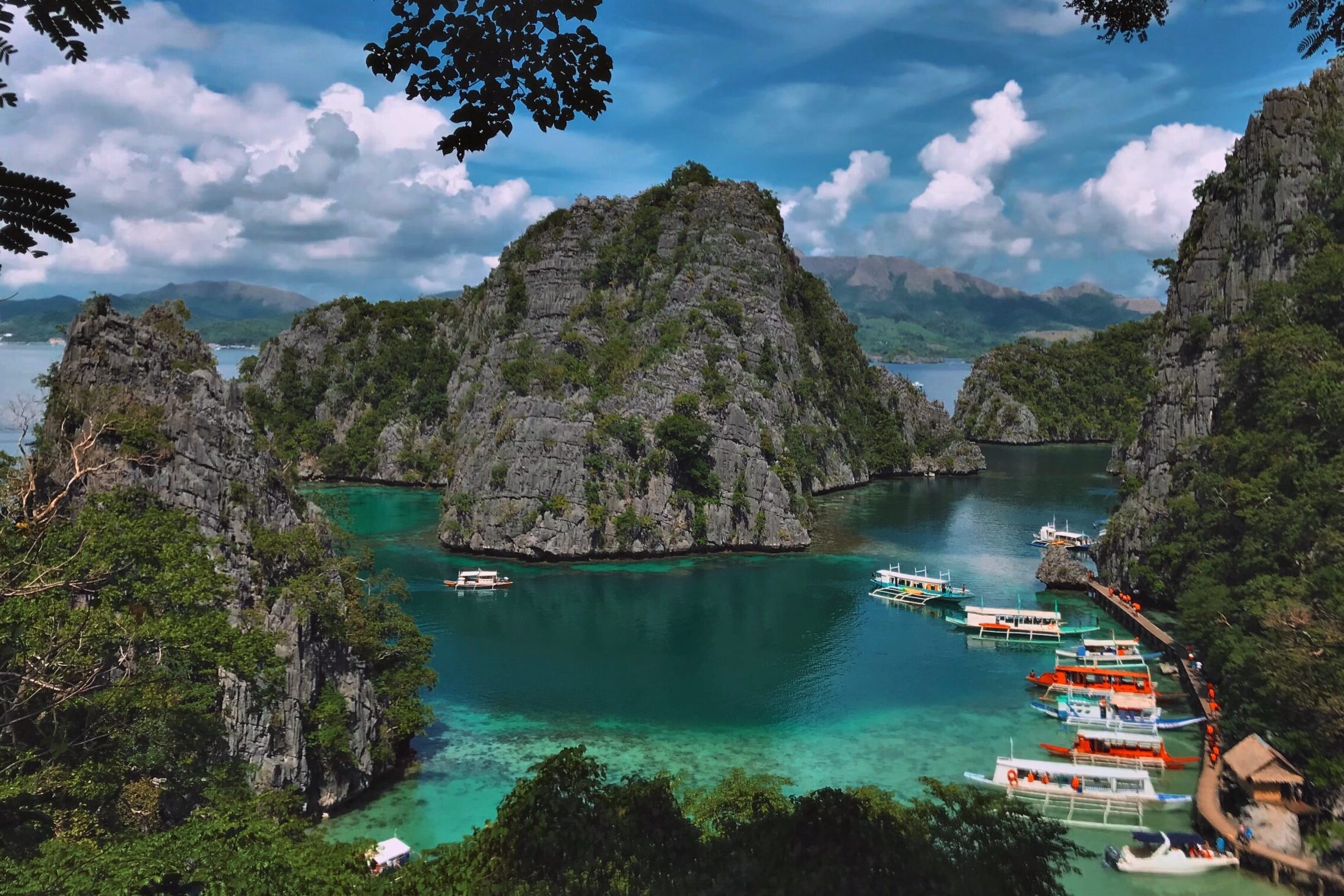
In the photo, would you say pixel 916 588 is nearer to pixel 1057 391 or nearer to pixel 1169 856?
pixel 1169 856

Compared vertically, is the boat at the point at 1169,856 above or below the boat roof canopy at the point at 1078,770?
below

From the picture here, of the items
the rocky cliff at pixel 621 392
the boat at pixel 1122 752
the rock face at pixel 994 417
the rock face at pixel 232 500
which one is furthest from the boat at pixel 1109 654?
the rock face at pixel 994 417

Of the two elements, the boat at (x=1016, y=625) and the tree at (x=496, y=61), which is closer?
the tree at (x=496, y=61)

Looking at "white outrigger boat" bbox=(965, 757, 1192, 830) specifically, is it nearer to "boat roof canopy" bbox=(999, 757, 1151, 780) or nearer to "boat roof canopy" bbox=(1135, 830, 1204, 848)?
"boat roof canopy" bbox=(999, 757, 1151, 780)

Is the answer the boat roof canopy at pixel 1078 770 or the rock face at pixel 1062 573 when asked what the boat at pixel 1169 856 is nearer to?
the boat roof canopy at pixel 1078 770

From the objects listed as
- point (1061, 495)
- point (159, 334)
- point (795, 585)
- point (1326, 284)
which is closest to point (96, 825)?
point (159, 334)

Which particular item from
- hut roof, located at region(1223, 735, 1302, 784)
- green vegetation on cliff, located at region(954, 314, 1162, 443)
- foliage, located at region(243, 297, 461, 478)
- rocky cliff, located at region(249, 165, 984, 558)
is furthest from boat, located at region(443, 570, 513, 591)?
green vegetation on cliff, located at region(954, 314, 1162, 443)

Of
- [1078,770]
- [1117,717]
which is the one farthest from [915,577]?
[1078,770]

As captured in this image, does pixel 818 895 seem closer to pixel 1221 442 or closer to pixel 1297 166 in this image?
pixel 1221 442
